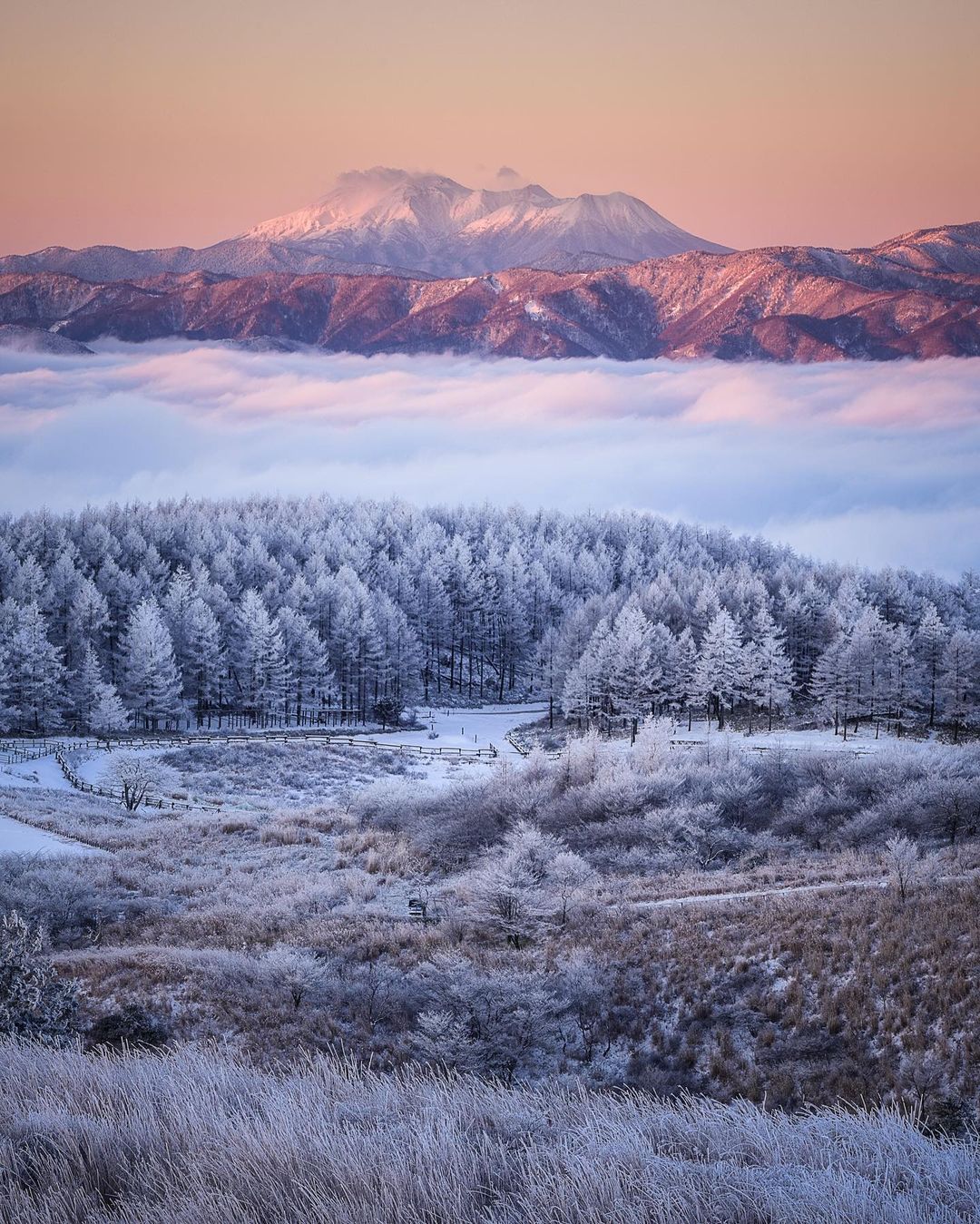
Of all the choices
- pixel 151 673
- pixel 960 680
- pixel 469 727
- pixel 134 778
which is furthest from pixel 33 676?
pixel 960 680

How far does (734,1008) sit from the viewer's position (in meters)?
14.1

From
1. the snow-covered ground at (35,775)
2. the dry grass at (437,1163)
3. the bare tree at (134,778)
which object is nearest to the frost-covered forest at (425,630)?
the snow-covered ground at (35,775)

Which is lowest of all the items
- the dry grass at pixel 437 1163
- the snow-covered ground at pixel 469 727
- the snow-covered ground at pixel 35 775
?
the snow-covered ground at pixel 469 727

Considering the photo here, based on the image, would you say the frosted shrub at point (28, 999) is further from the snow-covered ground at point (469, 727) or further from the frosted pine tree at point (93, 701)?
the frosted pine tree at point (93, 701)

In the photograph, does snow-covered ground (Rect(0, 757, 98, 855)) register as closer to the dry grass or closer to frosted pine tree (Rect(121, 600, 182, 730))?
frosted pine tree (Rect(121, 600, 182, 730))

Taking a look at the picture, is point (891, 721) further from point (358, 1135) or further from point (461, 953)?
point (358, 1135)

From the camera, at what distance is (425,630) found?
285 ft

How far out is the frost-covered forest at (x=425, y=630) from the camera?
5953 centimetres

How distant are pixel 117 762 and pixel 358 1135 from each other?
42.6 metres

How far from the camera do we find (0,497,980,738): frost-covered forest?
59.5m

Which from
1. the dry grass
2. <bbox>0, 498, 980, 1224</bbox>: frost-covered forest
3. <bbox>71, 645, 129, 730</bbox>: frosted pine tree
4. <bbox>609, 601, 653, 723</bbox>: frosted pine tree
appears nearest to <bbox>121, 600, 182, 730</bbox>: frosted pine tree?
<bbox>0, 498, 980, 1224</bbox>: frost-covered forest

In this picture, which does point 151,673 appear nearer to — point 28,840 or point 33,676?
point 33,676

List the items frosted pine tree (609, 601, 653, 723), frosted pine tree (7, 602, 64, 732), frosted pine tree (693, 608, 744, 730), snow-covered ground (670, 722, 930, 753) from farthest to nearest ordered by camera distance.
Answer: frosted pine tree (609, 601, 653, 723) < frosted pine tree (693, 608, 744, 730) < frosted pine tree (7, 602, 64, 732) < snow-covered ground (670, 722, 930, 753)

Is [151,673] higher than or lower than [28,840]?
higher
